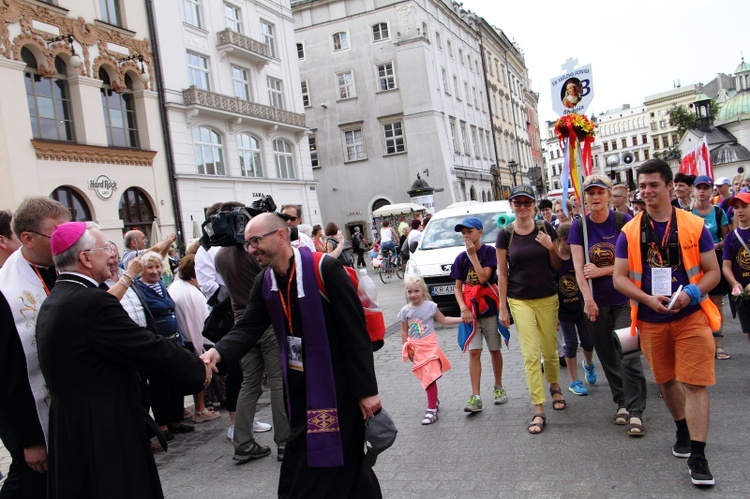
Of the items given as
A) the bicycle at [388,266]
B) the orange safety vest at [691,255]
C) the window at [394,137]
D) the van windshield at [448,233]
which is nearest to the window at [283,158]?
the window at [394,137]

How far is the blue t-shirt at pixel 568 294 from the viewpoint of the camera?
6383 mm

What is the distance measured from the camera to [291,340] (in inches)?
135

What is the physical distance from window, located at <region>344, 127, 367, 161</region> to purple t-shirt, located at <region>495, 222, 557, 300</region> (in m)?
36.0

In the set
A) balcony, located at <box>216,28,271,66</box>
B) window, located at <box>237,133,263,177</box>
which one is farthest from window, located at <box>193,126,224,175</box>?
balcony, located at <box>216,28,271,66</box>

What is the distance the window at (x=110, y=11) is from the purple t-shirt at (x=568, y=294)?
19.8 meters

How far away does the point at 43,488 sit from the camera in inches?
132

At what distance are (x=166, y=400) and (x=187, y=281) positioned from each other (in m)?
1.31

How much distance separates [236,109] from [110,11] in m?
6.32

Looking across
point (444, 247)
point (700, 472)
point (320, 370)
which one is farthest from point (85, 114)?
point (700, 472)

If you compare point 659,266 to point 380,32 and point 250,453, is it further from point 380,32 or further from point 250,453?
point 380,32

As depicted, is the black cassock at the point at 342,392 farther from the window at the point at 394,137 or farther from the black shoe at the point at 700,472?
the window at the point at 394,137

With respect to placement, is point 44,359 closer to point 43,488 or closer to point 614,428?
point 43,488

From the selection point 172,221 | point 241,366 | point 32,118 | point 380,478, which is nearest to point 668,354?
point 380,478

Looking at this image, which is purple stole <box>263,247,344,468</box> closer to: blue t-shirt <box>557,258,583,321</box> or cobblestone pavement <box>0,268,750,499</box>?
cobblestone pavement <box>0,268,750,499</box>
